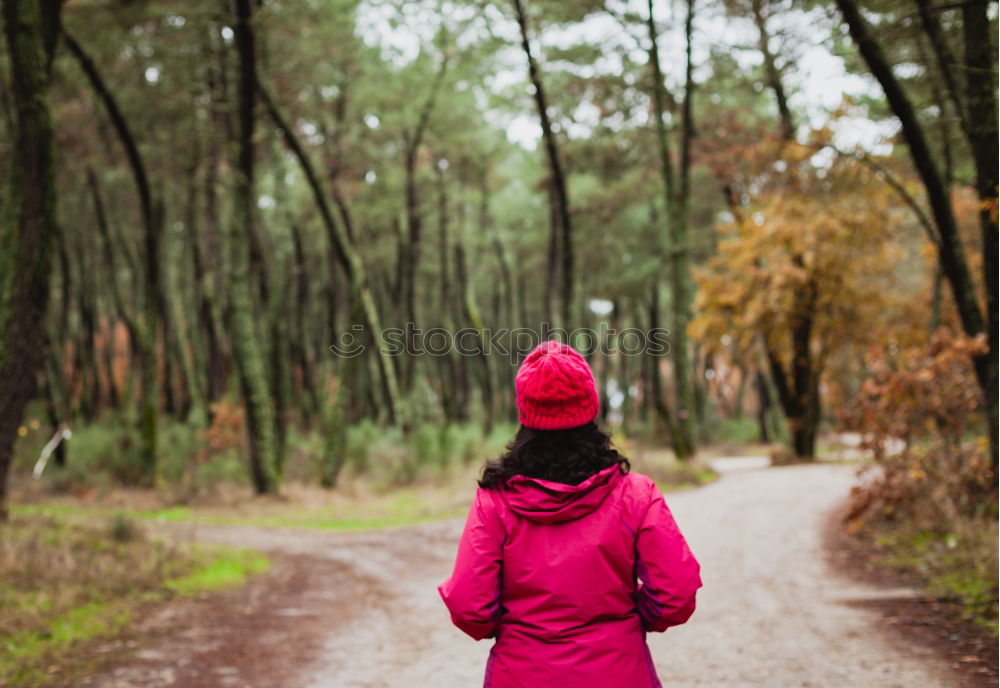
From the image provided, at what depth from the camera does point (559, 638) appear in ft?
8.18

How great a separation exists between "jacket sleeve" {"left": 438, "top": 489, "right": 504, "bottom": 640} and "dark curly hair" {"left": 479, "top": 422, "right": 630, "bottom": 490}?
0.38 ft

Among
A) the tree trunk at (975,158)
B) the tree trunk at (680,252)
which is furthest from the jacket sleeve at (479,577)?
the tree trunk at (680,252)

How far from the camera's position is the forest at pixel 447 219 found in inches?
318

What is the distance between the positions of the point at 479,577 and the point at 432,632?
4.55 metres

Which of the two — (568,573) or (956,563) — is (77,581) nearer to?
(568,573)

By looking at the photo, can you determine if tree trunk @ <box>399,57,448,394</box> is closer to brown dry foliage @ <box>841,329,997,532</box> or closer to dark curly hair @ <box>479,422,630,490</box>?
brown dry foliage @ <box>841,329,997,532</box>

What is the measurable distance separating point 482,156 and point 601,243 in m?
6.09

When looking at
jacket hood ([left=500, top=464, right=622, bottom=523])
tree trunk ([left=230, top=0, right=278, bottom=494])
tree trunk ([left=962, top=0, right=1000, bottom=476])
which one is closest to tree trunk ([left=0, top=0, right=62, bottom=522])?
jacket hood ([left=500, top=464, right=622, bottom=523])

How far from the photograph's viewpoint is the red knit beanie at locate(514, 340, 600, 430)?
263cm

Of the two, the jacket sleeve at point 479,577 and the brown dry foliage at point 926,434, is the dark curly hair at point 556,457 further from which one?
the brown dry foliage at point 926,434

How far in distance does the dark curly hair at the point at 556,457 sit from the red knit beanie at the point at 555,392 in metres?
0.04

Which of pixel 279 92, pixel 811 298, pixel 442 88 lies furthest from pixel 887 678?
pixel 442 88

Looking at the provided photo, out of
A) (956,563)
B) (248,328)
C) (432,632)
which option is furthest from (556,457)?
(248,328)

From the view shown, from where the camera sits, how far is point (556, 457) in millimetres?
2641
